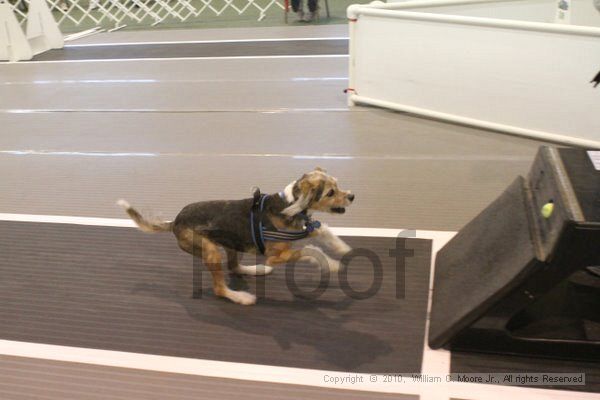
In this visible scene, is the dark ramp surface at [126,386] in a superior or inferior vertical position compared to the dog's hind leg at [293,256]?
inferior

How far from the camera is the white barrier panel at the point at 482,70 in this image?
383 cm

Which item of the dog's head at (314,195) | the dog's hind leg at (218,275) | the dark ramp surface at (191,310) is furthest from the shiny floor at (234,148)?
the dog's hind leg at (218,275)

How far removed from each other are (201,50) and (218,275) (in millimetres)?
5851

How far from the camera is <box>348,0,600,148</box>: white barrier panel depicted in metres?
3.83

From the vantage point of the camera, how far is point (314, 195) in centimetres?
239

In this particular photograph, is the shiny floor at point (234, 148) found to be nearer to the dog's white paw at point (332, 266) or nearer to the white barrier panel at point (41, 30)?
the dog's white paw at point (332, 266)

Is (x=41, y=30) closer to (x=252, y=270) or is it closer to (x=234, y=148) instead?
(x=234, y=148)

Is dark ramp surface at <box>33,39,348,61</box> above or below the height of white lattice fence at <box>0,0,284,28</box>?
below

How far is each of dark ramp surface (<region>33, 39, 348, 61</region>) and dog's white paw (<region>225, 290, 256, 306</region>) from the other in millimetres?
5022

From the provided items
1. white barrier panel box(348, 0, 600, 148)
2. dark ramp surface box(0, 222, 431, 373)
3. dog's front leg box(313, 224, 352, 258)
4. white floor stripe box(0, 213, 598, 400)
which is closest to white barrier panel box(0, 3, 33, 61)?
white barrier panel box(348, 0, 600, 148)

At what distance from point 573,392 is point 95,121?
4744 mm

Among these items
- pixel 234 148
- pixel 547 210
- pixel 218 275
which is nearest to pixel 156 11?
pixel 234 148

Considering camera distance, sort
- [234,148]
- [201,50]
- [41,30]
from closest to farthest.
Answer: [234,148], [201,50], [41,30]

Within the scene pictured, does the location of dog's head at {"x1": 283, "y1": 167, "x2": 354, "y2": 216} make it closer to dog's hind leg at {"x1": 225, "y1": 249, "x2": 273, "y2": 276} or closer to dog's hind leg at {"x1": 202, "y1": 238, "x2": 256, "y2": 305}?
dog's hind leg at {"x1": 202, "y1": 238, "x2": 256, "y2": 305}
